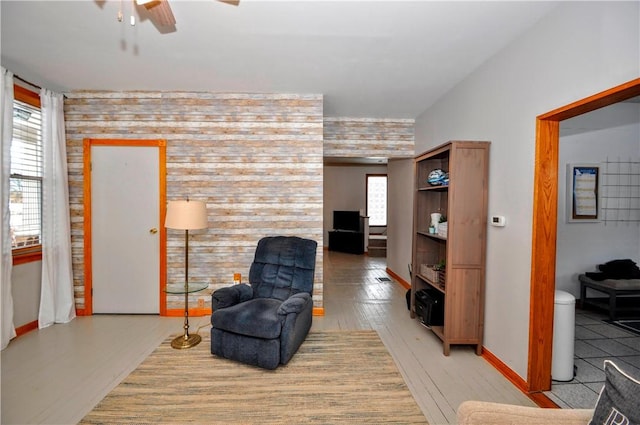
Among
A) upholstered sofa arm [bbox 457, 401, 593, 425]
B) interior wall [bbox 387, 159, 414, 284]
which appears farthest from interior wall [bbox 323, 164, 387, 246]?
upholstered sofa arm [bbox 457, 401, 593, 425]

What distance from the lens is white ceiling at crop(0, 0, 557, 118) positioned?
2188 mm

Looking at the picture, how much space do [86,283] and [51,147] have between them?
1640 millimetres

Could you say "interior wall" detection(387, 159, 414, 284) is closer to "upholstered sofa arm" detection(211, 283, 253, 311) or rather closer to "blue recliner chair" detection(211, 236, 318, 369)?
"blue recliner chair" detection(211, 236, 318, 369)

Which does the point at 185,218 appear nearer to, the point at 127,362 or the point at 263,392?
the point at 127,362

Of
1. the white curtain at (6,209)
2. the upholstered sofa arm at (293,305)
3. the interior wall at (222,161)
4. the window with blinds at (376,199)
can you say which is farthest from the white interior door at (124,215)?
the window with blinds at (376,199)

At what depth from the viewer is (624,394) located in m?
1.09

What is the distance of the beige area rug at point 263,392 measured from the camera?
6.70 feet

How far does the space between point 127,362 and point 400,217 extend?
4452mm

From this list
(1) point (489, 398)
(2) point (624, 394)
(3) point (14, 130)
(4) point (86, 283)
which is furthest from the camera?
(4) point (86, 283)

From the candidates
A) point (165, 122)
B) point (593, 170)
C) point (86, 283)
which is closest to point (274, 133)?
point (165, 122)

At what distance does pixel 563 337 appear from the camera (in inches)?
95.1

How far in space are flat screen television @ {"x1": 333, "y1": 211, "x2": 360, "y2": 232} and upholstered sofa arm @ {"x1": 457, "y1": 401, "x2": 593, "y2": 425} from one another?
7.44m

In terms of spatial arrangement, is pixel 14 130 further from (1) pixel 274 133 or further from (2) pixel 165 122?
(1) pixel 274 133

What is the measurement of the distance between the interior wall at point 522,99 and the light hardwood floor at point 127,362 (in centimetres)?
42
